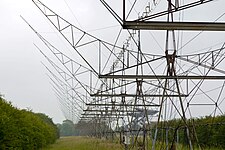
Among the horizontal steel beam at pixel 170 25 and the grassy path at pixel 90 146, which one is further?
the grassy path at pixel 90 146

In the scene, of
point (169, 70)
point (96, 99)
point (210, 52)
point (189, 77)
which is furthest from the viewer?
point (96, 99)

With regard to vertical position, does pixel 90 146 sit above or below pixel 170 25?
above

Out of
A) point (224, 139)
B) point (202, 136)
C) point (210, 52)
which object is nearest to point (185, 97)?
point (210, 52)

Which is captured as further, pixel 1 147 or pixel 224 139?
pixel 224 139

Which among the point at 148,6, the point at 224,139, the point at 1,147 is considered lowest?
the point at 1,147

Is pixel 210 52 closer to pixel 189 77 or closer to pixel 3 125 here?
pixel 189 77

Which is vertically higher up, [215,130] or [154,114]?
[154,114]

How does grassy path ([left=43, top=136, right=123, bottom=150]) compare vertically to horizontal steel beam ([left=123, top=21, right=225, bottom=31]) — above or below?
above

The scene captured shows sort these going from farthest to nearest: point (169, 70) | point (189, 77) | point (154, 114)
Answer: point (154, 114) → point (189, 77) → point (169, 70)

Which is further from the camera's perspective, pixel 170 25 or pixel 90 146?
pixel 90 146

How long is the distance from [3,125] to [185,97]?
21.9 ft

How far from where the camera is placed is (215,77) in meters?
11.5

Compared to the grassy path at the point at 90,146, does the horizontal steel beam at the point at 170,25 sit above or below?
below

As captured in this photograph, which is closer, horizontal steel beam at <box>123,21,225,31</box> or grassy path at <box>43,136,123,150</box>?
horizontal steel beam at <box>123,21,225,31</box>
